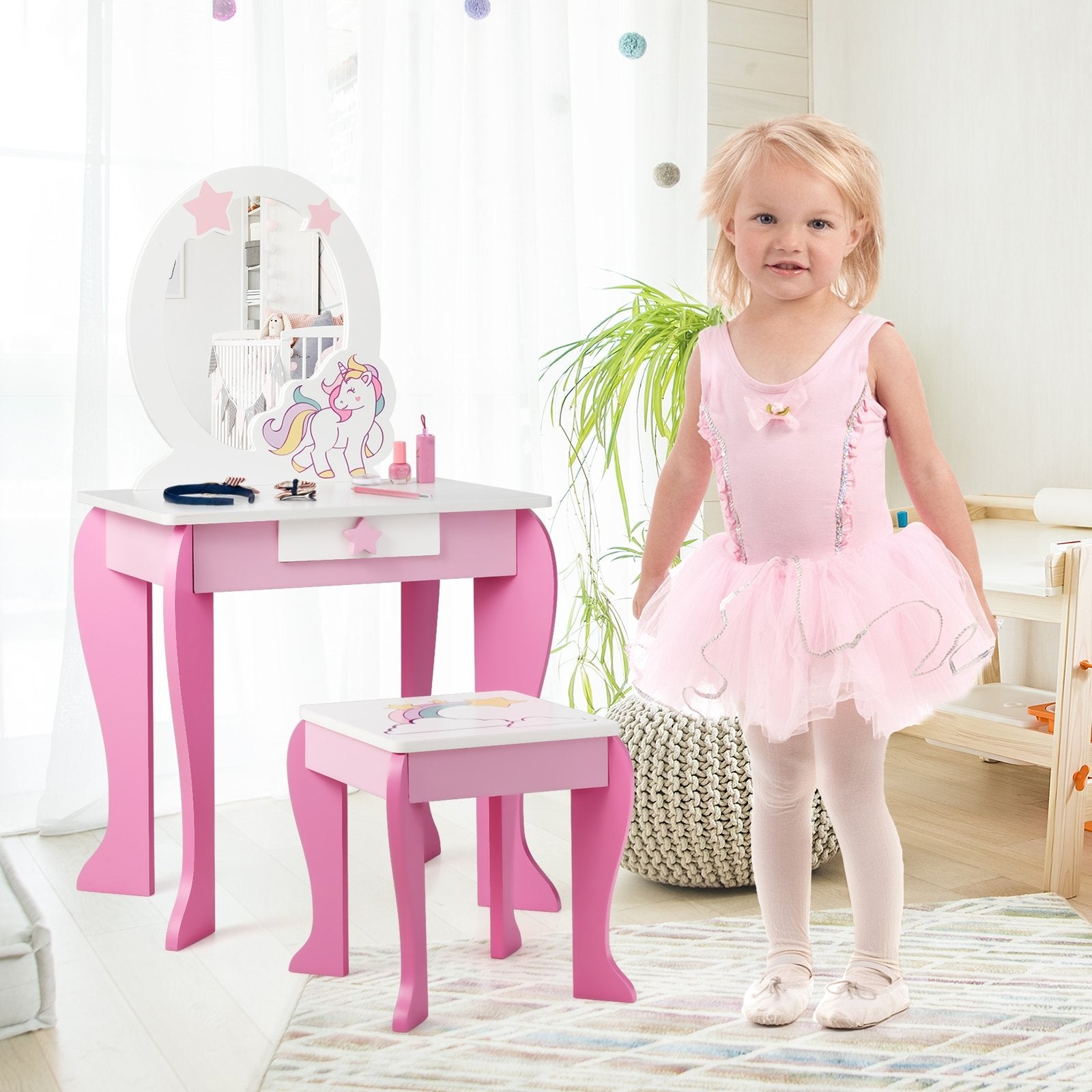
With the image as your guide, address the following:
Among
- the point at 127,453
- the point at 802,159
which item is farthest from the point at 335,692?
the point at 802,159

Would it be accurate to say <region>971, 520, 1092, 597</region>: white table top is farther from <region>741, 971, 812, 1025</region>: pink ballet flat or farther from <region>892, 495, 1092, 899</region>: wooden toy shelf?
<region>741, 971, 812, 1025</region>: pink ballet flat

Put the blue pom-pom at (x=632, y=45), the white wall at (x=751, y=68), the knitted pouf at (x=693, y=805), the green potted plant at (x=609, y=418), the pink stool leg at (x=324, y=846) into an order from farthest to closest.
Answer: the white wall at (x=751, y=68)
the blue pom-pom at (x=632, y=45)
the green potted plant at (x=609, y=418)
the knitted pouf at (x=693, y=805)
the pink stool leg at (x=324, y=846)

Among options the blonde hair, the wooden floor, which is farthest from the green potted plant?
the blonde hair

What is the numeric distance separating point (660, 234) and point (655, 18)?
51 centimetres

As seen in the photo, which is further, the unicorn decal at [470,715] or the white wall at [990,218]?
the white wall at [990,218]

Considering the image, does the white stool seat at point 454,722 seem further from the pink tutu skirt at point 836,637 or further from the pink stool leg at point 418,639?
the pink stool leg at point 418,639

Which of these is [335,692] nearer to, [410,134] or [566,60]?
[410,134]

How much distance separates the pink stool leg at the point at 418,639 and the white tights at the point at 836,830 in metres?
0.92

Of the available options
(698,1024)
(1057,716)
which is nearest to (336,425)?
(698,1024)

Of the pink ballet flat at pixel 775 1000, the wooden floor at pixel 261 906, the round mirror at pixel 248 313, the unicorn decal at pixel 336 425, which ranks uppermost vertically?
the round mirror at pixel 248 313

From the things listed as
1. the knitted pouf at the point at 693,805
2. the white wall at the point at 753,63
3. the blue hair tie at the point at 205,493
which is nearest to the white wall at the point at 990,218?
the white wall at the point at 753,63

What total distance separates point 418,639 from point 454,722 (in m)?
0.81

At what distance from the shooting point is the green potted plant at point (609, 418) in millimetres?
2736

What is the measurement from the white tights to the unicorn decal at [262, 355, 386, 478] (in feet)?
3.27
